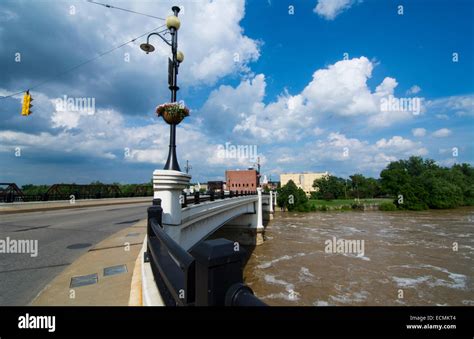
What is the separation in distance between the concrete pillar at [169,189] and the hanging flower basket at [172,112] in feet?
4.33

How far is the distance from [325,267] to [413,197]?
62.4 meters

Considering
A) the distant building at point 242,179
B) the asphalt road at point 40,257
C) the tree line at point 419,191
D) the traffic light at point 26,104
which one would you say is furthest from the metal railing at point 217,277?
the distant building at point 242,179

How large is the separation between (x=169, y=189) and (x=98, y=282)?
2.28m

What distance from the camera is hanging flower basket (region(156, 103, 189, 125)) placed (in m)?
5.77

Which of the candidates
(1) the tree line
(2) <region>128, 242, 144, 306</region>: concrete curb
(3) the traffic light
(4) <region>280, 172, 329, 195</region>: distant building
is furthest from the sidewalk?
(4) <region>280, 172, 329, 195</region>: distant building

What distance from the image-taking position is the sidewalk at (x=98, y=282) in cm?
371

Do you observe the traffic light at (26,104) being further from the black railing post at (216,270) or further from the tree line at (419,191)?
the tree line at (419,191)

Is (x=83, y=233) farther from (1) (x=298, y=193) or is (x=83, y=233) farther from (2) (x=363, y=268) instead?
(1) (x=298, y=193)

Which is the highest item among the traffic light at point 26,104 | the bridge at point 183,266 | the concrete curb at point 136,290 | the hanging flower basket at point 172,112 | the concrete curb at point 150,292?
the traffic light at point 26,104

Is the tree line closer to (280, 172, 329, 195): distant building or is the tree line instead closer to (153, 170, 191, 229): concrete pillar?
(280, 172, 329, 195): distant building

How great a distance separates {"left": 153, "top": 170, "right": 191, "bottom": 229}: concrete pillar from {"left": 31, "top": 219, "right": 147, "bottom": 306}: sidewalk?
1.27 m

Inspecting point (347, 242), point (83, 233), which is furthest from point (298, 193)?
point (83, 233)

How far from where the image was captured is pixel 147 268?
4.23 metres
